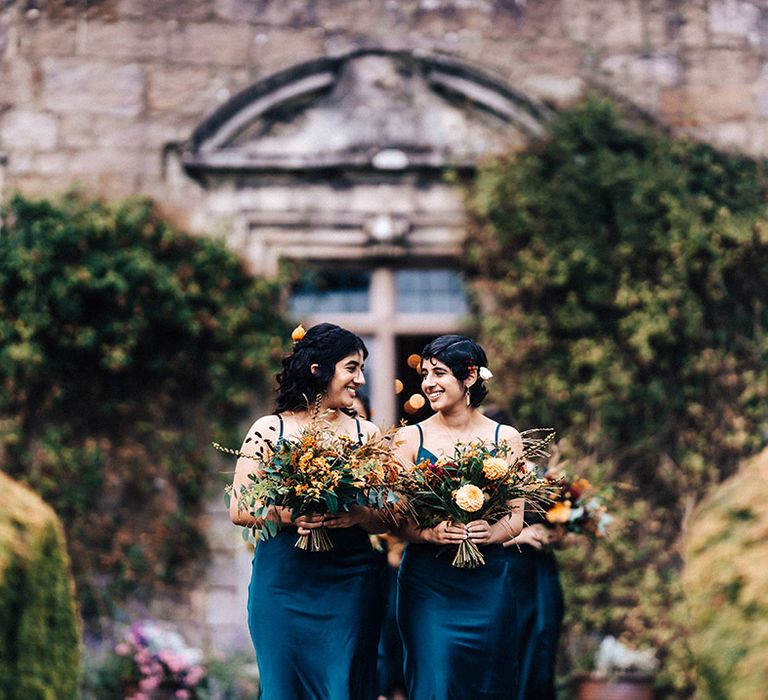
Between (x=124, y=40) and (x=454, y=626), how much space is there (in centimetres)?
587

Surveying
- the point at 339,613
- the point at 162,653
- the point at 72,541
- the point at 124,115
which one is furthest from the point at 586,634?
the point at 124,115

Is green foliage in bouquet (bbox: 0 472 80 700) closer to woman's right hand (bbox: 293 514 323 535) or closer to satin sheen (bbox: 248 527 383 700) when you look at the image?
satin sheen (bbox: 248 527 383 700)

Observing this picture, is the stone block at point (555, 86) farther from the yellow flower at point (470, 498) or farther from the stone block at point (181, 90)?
the yellow flower at point (470, 498)

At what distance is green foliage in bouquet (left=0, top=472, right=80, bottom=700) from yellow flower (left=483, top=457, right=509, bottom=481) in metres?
1.78

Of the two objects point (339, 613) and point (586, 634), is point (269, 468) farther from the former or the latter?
point (586, 634)

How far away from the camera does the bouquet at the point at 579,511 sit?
6195 mm

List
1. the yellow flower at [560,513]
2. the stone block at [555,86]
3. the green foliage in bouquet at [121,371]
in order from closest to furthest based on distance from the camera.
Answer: the yellow flower at [560,513], the green foliage in bouquet at [121,371], the stone block at [555,86]

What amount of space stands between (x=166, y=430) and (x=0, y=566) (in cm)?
427

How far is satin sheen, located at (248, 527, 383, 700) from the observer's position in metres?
4.49

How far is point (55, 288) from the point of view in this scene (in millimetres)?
8359

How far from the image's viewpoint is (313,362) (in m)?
4.68

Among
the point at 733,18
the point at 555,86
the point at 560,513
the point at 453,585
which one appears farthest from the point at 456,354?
the point at 733,18

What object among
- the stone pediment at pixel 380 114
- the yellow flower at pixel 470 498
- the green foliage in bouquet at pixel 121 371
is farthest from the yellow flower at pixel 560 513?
the stone pediment at pixel 380 114

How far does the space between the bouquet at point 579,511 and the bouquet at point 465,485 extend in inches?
59.6
